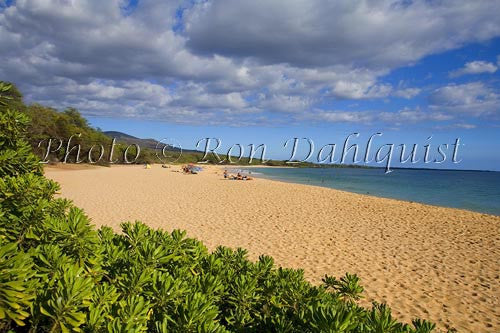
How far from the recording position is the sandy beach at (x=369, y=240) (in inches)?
226

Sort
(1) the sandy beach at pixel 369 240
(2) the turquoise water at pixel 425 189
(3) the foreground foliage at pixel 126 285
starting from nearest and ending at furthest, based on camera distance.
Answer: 1. (3) the foreground foliage at pixel 126 285
2. (1) the sandy beach at pixel 369 240
3. (2) the turquoise water at pixel 425 189

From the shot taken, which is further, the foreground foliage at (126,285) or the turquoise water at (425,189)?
the turquoise water at (425,189)

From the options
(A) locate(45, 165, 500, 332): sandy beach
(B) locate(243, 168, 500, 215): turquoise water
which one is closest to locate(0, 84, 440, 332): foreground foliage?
(A) locate(45, 165, 500, 332): sandy beach

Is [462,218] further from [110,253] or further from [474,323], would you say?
[110,253]

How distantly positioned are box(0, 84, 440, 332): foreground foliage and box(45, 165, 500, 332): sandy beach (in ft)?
13.2

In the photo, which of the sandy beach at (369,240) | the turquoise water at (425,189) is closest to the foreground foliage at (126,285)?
the sandy beach at (369,240)

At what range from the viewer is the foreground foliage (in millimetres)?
1366

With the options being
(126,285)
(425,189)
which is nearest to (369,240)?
(126,285)

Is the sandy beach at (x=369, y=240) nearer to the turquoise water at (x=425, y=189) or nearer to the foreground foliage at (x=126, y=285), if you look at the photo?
the foreground foliage at (x=126, y=285)

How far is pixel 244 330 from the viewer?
183 centimetres

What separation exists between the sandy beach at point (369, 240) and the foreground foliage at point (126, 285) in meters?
4.02

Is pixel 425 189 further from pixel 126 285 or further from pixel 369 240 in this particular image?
pixel 126 285

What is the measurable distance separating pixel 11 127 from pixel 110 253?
Answer: 1460mm

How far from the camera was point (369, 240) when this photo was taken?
9805 mm
